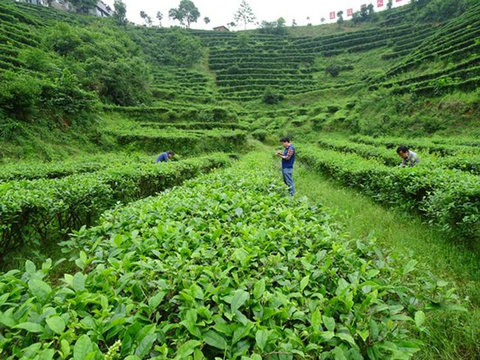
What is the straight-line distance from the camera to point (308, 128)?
26141mm

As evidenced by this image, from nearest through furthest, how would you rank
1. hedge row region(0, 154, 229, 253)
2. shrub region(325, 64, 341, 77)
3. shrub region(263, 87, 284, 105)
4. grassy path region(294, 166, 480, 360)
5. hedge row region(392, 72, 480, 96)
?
grassy path region(294, 166, 480, 360), hedge row region(0, 154, 229, 253), hedge row region(392, 72, 480, 96), shrub region(263, 87, 284, 105), shrub region(325, 64, 341, 77)

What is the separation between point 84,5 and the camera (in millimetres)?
56875

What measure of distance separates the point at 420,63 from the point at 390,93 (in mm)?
6162

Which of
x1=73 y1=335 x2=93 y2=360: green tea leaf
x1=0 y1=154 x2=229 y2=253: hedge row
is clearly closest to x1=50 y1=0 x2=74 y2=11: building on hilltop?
x1=0 y1=154 x2=229 y2=253: hedge row

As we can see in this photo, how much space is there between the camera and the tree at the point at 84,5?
55.7 metres

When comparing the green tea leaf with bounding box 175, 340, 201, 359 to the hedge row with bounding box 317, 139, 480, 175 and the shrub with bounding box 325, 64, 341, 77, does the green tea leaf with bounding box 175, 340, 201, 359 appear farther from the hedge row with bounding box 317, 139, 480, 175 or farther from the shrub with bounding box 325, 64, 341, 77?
the shrub with bounding box 325, 64, 341, 77

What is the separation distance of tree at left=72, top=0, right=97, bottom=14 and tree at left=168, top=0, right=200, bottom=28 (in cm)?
2487

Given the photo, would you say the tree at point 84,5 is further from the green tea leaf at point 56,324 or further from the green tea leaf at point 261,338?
the green tea leaf at point 261,338

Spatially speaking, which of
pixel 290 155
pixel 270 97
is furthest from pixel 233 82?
pixel 290 155

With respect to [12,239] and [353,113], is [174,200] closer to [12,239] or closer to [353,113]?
[12,239]

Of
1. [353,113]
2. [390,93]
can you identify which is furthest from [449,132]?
[353,113]

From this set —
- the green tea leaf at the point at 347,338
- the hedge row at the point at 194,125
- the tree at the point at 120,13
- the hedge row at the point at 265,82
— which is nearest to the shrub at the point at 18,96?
the hedge row at the point at 194,125

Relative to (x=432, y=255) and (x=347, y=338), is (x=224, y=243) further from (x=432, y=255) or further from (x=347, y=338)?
(x=432, y=255)

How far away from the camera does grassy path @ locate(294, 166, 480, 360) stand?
6.93 feet
